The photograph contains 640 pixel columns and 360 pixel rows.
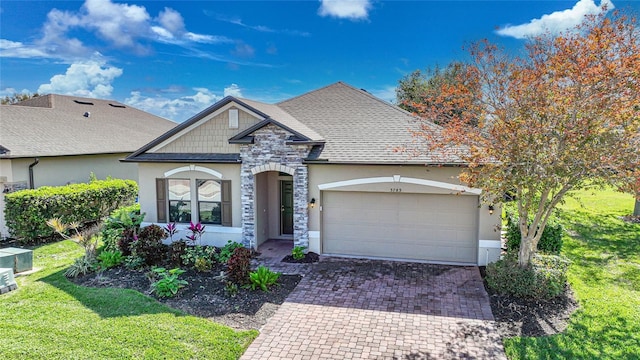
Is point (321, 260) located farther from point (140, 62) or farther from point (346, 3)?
point (140, 62)

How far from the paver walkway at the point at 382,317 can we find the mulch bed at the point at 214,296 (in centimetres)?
36

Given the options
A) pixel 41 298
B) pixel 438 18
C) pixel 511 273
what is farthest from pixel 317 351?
pixel 438 18

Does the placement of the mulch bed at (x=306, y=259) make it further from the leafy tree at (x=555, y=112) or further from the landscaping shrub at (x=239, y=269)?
the leafy tree at (x=555, y=112)

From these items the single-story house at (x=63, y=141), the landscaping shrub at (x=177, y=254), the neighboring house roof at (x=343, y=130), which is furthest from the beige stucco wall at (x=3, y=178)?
the landscaping shrub at (x=177, y=254)

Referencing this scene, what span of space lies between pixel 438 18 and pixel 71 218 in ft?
58.5

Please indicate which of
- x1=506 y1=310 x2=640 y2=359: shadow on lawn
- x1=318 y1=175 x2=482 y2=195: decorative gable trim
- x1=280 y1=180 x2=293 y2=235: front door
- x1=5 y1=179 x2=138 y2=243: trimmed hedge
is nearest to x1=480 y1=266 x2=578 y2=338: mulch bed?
x1=506 y1=310 x2=640 y2=359: shadow on lawn

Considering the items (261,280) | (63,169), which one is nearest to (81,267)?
(261,280)

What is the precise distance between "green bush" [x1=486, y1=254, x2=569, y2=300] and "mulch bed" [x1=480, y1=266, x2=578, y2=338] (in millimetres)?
154

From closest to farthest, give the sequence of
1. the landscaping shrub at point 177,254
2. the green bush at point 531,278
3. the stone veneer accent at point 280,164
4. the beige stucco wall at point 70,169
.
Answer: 1. the green bush at point 531,278
2. the landscaping shrub at point 177,254
3. the stone veneer accent at point 280,164
4. the beige stucco wall at point 70,169

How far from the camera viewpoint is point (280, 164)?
42.4ft

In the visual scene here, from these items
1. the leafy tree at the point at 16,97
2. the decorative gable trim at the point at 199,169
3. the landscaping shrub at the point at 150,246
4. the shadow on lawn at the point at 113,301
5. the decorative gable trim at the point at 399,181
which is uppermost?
the leafy tree at the point at 16,97

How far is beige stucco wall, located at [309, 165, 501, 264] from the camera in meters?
11.5

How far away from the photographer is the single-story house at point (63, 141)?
51.0 ft

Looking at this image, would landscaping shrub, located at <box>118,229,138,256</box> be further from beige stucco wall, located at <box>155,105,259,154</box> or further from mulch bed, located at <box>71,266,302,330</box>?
beige stucco wall, located at <box>155,105,259,154</box>
